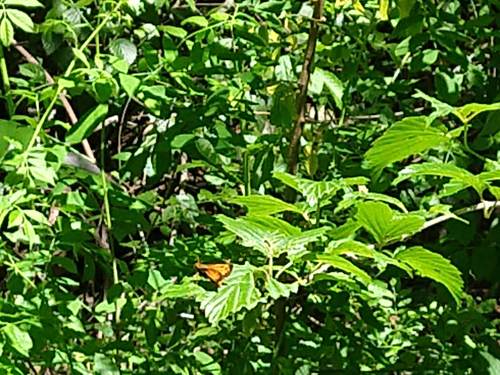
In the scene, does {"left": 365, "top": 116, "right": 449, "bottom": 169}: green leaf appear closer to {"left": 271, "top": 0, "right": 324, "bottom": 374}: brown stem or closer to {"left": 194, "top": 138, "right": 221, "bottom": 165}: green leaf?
{"left": 271, "top": 0, "right": 324, "bottom": 374}: brown stem

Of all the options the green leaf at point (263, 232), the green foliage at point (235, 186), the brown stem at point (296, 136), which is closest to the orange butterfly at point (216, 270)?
the green foliage at point (235, 186)

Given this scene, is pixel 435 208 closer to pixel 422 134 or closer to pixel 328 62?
pixel 422 134

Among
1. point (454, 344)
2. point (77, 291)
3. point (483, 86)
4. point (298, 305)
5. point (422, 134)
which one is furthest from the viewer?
point (77, 291)

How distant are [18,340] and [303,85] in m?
0.51

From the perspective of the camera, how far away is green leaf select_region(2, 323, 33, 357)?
124 cm

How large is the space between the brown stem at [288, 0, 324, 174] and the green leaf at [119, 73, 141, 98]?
0.77 ft

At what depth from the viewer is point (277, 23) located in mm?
1539

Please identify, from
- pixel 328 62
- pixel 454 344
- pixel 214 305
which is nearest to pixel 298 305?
pixel 454 344

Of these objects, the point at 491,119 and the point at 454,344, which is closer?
the point at 491,119

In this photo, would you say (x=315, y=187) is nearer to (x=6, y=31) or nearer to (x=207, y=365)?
(x=207, y=365)

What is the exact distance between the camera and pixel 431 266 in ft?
3.11

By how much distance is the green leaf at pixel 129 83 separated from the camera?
1.36 m

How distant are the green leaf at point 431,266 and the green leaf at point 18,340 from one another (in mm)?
536

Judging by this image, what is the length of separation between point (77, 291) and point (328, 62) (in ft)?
3.43
